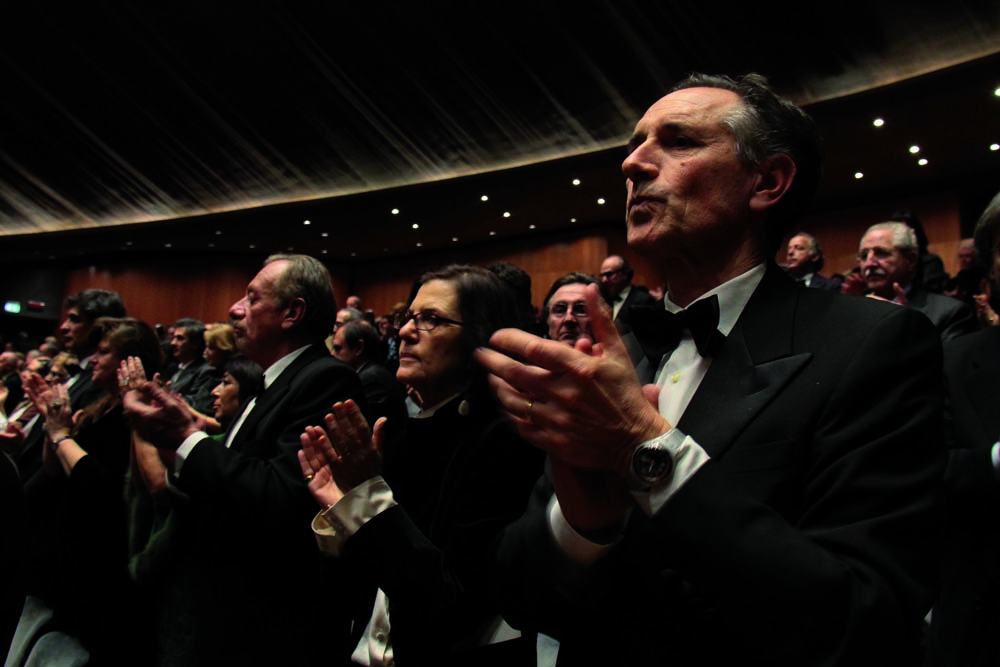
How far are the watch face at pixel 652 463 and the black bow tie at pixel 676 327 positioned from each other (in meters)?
0.31

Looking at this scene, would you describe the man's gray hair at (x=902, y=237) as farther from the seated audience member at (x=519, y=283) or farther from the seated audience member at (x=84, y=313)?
the seated audience member at (x=84, y=313)

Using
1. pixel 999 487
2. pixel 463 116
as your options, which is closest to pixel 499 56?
pixel 463 116

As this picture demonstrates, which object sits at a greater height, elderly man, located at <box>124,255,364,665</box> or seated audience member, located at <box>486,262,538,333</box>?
seated audience member, located at <box>486,262,538,333</box>

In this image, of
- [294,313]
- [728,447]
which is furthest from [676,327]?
[294,313]

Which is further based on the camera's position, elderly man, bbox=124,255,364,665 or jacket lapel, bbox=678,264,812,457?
elderly man, bbox=124,255,364,665

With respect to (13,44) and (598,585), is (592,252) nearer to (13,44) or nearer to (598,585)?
(13,44)

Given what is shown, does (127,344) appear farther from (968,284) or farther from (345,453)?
(968,284)

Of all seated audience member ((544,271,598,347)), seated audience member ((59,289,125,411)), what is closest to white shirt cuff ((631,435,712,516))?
seated audience member ((544,271,598,347))

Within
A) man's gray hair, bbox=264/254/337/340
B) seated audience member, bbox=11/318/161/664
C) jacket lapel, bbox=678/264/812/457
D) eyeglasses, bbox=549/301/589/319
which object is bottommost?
seated audience member, bbox=11/318/161/664

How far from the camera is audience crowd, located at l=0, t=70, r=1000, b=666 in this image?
2.76 ft

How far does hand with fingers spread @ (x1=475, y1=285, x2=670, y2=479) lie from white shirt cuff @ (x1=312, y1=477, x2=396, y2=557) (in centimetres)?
83

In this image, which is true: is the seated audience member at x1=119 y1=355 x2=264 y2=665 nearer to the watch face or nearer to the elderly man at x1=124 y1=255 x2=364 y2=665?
the elderly man at x1=124 y1=255 x2=364 y2=665

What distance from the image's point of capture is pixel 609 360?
0.80m

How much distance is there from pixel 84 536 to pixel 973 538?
2.87 m
